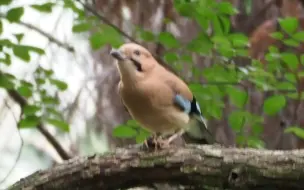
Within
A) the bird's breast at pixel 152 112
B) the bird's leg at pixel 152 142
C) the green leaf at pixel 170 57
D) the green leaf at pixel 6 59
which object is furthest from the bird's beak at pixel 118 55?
the green leaf at pixel 6 59

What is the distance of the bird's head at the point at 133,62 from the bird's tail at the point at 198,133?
0.37 meters

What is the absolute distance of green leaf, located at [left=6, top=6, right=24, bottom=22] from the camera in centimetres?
247

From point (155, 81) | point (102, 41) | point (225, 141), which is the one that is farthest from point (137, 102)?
point (225, 141)

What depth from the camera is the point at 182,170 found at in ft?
6.12

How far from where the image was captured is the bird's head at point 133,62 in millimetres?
2047

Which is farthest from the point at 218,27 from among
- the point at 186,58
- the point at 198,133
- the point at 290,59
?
the point at 198,133

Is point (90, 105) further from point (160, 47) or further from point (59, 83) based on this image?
point (59, 83)

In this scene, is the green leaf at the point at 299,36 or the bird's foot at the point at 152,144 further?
the green leaf at the point at 299,36

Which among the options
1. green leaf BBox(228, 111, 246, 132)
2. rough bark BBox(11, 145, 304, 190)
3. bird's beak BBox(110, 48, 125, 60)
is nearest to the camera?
rough bark BBox(11, 145, 304, 190)

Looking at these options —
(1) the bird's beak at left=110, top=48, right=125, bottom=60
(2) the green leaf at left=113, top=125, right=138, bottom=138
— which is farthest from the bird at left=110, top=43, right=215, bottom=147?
(2) the green leaf at left=113, top=125, right=138, bottom=138

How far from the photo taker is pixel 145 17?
3.24m

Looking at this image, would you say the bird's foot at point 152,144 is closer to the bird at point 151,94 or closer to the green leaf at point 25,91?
the bird at point 151,94

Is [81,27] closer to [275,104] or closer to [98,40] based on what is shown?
[98,40]

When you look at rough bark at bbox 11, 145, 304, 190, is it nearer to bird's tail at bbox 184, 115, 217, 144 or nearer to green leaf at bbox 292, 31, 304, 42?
bird's tail at bbox 184, 115, 217, 144
